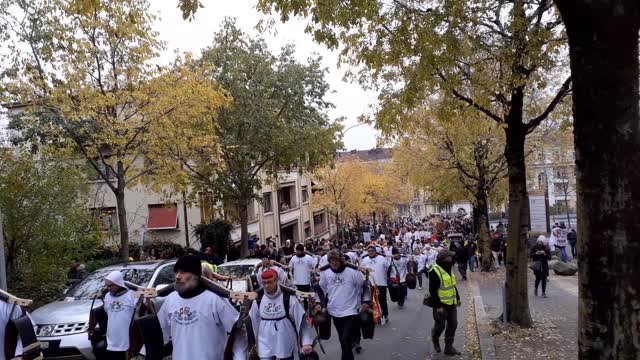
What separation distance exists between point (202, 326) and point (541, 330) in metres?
7.87

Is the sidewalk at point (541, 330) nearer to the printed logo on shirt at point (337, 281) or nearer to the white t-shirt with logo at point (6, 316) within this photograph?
the printed logo on shirt at point (337, 281)

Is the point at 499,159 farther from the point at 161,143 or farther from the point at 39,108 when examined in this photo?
the point at 39,108

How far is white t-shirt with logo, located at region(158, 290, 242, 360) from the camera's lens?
5219mm

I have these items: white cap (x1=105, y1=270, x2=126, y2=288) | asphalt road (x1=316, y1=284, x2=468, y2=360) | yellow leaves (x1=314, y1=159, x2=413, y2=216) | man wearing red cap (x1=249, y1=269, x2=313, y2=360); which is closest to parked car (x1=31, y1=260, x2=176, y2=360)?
white cap (x1=105, y1=270, x2=126, y2=288)

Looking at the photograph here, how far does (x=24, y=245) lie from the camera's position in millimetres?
14328

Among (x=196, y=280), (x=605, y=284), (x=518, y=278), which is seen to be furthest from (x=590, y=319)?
(x=518, y=278)

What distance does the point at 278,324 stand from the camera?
6.77 meters

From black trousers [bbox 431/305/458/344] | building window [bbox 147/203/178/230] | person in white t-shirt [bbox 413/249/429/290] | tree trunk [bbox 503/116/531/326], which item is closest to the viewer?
black trousers [bbox 431/305/458/344]

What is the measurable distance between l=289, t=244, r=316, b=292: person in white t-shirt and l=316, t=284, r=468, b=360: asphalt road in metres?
2.20

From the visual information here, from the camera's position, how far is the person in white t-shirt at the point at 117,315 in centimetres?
746

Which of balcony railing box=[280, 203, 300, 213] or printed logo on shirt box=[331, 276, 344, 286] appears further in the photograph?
balcony railing box=[280, 203, 300, 213]

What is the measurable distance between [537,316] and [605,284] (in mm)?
8645

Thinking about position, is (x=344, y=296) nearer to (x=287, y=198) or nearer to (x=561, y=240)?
(x=561, y=240)

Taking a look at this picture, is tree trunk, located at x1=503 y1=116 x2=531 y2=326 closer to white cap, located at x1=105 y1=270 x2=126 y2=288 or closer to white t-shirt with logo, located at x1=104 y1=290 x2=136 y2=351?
white t-shirt with logo, located at x1=104 y1=290 x2=136 y2=351
